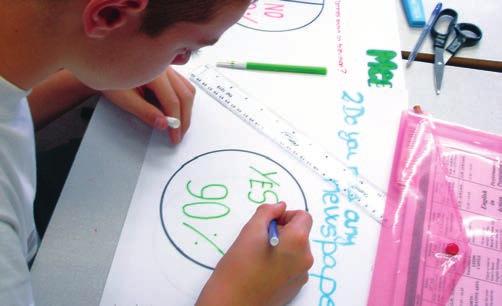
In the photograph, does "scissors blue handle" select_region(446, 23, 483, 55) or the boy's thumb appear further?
"scissors blue handle" select_region(446, 23, 483, 55)

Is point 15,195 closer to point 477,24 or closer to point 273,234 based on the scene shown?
point 273,234

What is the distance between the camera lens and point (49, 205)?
77 centimetres

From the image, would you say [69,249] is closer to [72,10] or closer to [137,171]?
[137,171]

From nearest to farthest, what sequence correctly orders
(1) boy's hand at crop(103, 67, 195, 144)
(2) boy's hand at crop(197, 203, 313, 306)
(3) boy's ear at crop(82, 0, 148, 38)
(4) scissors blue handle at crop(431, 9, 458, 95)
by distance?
(3) boy's ear at crop(82, 0, 148, 38) → (2) boy's hand at crop(197, 203, 313, 306) → (1) boy's hand at crop(103, 67, 195, 144) → (4) scissors blue handle at crop(431, 9, 458, 95)

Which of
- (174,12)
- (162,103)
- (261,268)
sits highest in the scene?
(174,12)

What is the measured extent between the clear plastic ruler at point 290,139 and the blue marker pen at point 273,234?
0.11 m

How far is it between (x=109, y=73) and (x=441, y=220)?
43 cm

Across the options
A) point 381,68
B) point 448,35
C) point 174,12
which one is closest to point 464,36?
point 448,35

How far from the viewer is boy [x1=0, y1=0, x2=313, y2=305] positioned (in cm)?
43

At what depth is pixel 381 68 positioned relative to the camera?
752mm

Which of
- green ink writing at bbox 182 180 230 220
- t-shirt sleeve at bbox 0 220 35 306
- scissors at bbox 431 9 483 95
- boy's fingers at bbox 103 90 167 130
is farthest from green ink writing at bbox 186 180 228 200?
scissors at bbox 431 9 483 95

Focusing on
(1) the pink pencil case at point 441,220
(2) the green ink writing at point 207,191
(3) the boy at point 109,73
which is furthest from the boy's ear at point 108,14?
(1) the pink pencil case at point 441,220

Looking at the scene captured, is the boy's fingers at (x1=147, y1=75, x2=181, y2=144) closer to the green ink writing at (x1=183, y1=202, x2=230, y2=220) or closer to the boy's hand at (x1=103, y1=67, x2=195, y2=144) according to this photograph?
the boy's hand at (x1=103, y1=67, x2=195, y2=144)

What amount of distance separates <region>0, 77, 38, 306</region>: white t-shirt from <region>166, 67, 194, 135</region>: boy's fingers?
191 mm
